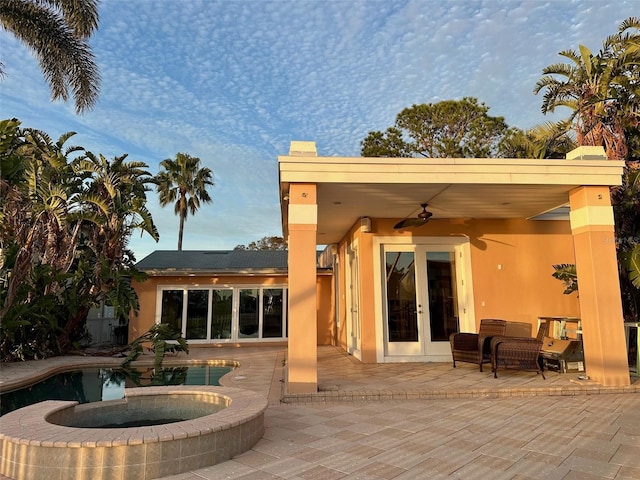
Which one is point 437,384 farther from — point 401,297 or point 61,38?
point 61,38

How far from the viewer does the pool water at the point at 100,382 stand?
723 cm

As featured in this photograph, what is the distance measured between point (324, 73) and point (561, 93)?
7.37 m

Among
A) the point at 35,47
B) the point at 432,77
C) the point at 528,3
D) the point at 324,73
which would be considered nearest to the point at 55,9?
the point at 35,47

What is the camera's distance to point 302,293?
241 inches

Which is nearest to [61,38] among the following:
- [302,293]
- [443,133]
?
[302,293]

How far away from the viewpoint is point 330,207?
8344 mm

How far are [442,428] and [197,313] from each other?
11.5 m

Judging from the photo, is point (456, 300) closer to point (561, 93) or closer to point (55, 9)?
point (561, 93)

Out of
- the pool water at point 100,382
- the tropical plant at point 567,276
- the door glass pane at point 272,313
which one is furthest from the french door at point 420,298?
the door glass pane at point 272,313

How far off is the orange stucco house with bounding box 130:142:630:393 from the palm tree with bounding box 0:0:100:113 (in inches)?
295

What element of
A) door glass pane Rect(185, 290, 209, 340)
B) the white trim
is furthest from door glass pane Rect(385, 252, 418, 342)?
door glass pane Rect(185, 290, 209, 340)

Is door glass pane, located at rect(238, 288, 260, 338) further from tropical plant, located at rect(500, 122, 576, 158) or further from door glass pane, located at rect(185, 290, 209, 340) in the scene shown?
tropical plant, located at rect(500, 122, 576, 158)

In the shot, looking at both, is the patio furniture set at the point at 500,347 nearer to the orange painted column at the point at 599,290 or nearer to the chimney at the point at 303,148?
the orange painted column at the point at 599,290

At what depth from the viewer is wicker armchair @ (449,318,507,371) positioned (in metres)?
7.44
